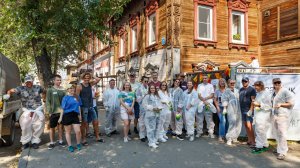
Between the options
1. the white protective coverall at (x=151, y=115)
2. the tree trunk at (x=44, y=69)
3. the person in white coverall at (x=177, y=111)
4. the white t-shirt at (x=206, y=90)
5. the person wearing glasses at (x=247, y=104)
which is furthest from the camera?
the tree trunk at (x=44, y=69)

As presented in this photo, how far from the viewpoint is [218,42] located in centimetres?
1267

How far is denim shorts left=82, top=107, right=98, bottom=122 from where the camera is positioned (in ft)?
21.7

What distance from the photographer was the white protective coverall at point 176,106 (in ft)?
23.9

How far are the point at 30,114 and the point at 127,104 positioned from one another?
2.53 m

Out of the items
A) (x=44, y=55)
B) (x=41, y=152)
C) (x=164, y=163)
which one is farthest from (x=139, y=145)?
(x=44, y=55)

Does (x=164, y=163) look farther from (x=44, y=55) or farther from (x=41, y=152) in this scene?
(x=44, y=55)

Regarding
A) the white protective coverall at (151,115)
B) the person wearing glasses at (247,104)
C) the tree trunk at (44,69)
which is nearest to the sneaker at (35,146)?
the white protective coverall at (151,115)

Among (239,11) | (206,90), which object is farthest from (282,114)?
(239,11)

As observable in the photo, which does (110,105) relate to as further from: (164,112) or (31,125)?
(31,125)

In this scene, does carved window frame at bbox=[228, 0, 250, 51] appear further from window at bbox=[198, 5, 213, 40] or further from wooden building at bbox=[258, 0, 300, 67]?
window at bbox=[198, 5, 213, 40]

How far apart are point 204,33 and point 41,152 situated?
374 inches

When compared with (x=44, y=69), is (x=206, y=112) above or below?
below

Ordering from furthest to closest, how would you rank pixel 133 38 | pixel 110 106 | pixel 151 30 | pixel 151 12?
1. pixel 133 38
2. pixel 151 30
3. pixel 151 12
4. pixel 110 106

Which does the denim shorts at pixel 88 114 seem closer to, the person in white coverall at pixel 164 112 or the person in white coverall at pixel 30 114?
the person in white coverall at pixel 30 114
